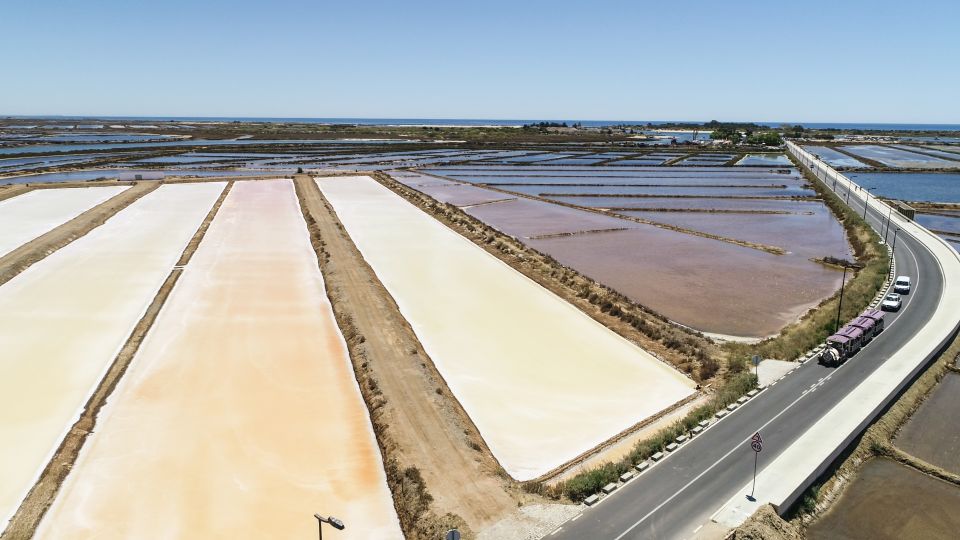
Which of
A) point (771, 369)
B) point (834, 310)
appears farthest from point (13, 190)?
point (834, 310)

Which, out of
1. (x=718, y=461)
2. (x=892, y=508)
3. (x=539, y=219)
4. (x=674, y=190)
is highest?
(x=718, y=461)

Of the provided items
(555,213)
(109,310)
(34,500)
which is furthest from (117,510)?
(555,213)

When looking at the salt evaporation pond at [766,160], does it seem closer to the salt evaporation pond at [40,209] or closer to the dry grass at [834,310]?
the dry grass at [834,310]

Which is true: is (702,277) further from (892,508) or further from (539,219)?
(539,219)

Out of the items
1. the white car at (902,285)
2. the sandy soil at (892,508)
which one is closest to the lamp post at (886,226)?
the white car at (902,285)

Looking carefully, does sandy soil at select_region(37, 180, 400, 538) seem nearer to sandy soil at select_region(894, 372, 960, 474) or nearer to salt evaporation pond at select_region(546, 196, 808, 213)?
sandy soil at select_region(894, 372, 960, 474)

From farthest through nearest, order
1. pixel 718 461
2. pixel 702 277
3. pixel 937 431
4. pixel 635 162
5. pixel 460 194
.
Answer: pixel 635 162
pixel 460 194
pixel 702 277
pixel 937 431
pixel 718 461
